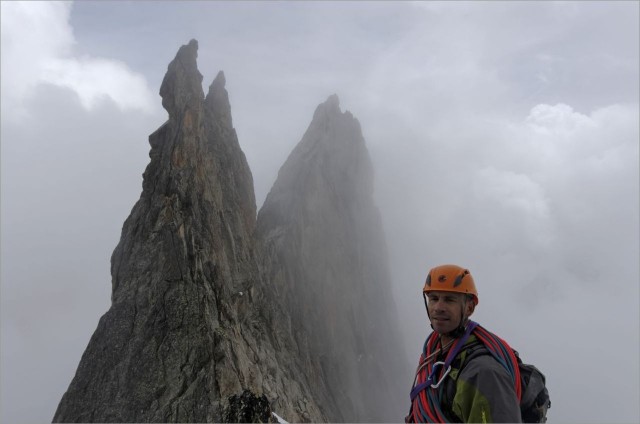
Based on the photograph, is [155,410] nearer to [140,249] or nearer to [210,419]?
[210,419]

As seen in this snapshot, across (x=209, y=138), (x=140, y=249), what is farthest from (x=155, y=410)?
(x=209, y=138)

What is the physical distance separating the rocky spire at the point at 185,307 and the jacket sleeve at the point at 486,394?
73.1 feet

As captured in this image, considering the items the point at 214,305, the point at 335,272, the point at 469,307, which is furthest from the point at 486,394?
the point at 335,272

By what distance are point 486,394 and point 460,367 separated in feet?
1.23

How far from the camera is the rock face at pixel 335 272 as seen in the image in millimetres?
55781

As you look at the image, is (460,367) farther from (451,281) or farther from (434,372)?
(451,281)

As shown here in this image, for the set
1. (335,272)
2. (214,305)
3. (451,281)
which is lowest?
(451,281)

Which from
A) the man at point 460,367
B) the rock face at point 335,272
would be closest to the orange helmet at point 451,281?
the man at point 460,367

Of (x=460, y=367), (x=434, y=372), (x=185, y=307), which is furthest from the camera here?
(x=185, y=307)

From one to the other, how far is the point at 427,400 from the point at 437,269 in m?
1.04

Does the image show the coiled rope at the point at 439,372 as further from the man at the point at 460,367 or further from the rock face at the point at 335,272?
the rock face at the point at 335,272

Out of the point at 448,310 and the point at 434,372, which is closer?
the point at 434,372

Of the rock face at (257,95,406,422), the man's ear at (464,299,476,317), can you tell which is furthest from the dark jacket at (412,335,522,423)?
the rock face at (257,95,406,422)

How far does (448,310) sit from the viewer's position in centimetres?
399
